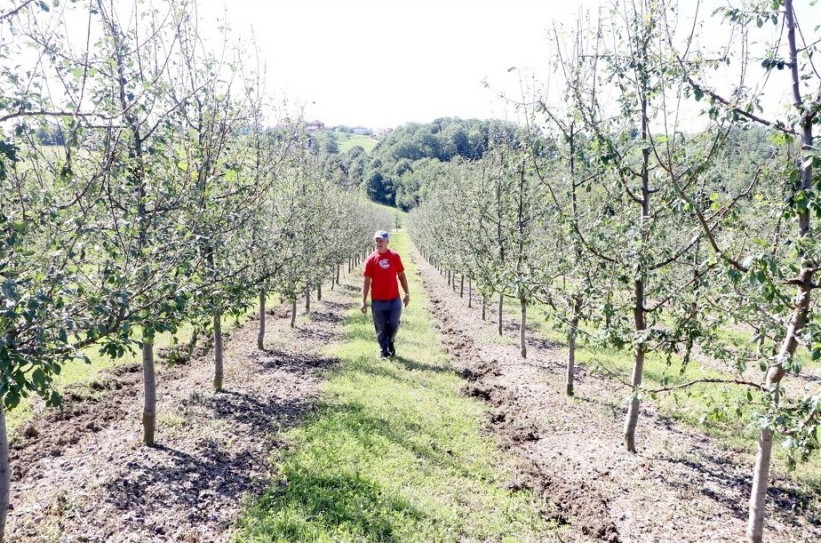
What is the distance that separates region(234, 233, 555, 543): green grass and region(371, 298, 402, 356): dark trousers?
5.68ft

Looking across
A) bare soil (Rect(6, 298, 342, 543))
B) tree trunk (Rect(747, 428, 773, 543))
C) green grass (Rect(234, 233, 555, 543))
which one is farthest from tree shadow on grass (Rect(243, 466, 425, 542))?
tree trunk (Rect(747, 428, 773, 543))

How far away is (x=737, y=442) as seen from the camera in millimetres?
7652

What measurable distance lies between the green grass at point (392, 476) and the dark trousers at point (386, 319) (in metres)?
1.73

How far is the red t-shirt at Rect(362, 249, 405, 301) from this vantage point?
10820 millimetres

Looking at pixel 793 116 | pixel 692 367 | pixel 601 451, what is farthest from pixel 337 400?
pixel 692 367

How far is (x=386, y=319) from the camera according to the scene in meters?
11.3

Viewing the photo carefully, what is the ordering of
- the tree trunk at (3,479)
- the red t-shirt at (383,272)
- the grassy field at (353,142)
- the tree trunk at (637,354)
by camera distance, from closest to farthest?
the tree trunk at (3,479) < the tree trunk at (637,354) < the red t-shirt at (383,272) < the grassy field at (353,142)

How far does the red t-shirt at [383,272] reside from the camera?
35.5ft

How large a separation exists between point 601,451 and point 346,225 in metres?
20.2

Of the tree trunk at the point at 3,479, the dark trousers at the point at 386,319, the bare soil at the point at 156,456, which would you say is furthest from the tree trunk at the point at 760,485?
the dark trousers at the point at 386,319

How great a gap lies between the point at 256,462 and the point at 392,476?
5.75 feet

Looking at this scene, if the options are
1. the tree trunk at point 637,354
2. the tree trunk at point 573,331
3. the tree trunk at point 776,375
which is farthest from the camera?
the tree trunk at point 573,331

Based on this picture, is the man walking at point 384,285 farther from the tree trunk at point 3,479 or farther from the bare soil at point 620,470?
the tree trunk at point 3,479

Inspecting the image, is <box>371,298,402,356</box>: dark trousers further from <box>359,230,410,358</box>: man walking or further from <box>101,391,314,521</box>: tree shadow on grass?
<box>101,391,314,521</box>: tree shadow on grass
